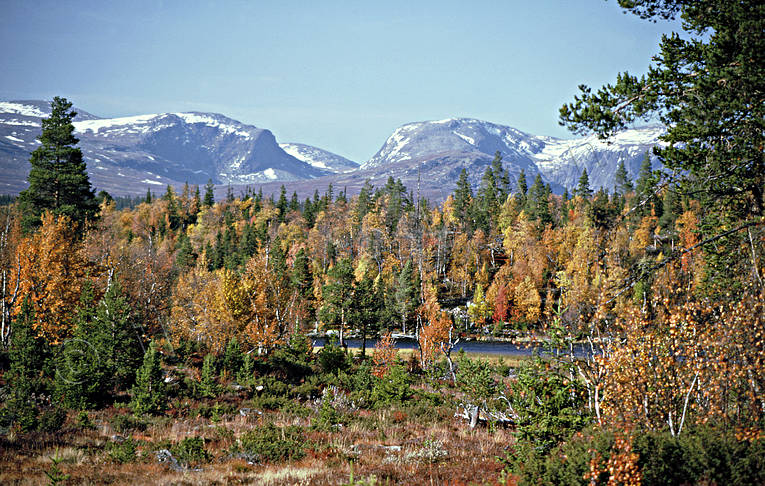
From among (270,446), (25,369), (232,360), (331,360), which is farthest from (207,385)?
(270,446)

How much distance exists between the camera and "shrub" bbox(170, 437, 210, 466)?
49.3ft

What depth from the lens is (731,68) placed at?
403 inches

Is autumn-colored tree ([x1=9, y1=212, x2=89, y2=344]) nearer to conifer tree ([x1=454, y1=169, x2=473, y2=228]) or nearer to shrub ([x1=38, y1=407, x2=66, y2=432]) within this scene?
shrub ([x1=38, y1=407, x2=66, y2=432])

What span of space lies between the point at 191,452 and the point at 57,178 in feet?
133

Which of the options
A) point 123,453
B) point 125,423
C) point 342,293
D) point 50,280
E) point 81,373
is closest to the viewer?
point 123,453

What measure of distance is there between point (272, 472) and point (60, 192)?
43366 millimetres

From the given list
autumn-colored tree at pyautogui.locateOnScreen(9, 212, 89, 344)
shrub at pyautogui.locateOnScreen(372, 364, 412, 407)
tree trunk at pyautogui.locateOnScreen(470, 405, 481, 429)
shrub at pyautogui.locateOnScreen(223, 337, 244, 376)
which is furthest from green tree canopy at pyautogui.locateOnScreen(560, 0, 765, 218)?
autumn-colored tree at pyautogui.locateOnScreen(9, 212, 89, 344)

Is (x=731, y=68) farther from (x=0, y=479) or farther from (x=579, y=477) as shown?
(x=0, y=479)

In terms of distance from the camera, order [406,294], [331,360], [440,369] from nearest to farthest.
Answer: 1. [331,360]
2. [440,369]
3. [406,294]

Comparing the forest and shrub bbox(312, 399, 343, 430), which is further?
shrub bbox(312, 399, 343, 430)

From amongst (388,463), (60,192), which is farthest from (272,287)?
(388,463)

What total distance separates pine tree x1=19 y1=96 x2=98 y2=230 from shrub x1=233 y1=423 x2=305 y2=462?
3706cm

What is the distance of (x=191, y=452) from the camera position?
15461mm

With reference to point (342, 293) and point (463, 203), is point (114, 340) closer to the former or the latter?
point (342, 293)
